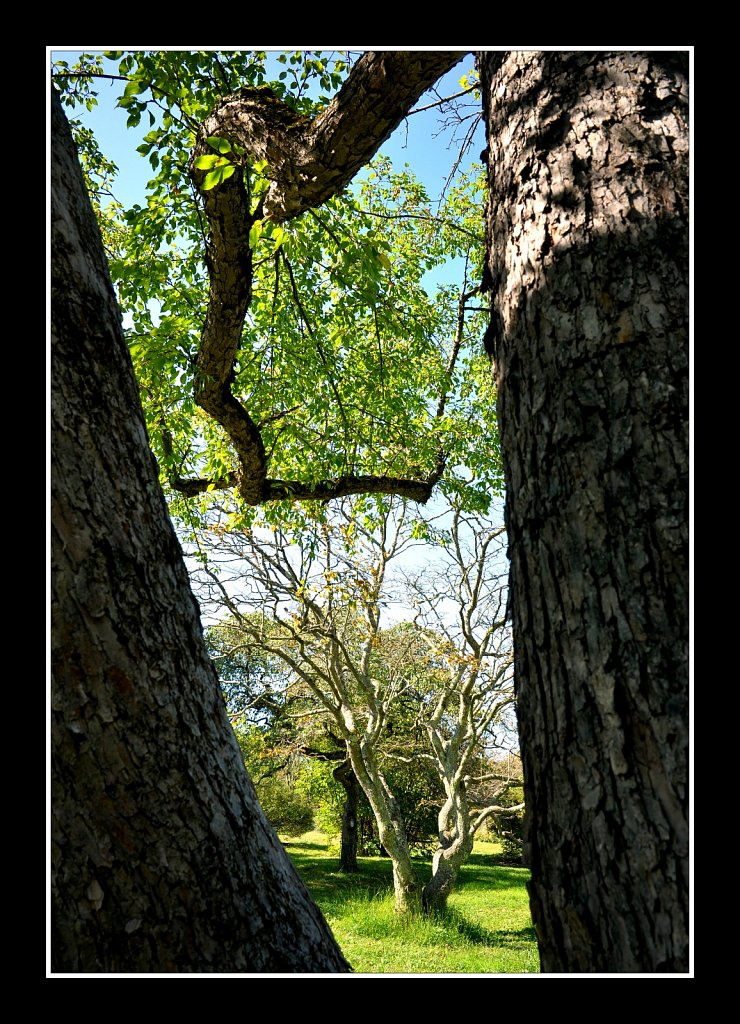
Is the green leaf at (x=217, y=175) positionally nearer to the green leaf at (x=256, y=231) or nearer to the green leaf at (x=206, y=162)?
the green leaf at (x=206, y=162)

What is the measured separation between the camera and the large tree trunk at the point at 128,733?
3.92 ft

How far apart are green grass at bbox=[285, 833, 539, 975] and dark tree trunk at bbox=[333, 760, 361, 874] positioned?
280mm

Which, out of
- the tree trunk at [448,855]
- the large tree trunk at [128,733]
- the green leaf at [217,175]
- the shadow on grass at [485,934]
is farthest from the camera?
the tree trunk at [448,855]

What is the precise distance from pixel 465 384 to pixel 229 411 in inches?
183

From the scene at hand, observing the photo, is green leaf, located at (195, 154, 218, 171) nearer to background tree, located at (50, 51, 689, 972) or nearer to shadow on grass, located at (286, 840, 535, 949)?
background tree, located at (50, 51, 689, 972)

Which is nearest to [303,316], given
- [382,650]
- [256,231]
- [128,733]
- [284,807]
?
[256,231]

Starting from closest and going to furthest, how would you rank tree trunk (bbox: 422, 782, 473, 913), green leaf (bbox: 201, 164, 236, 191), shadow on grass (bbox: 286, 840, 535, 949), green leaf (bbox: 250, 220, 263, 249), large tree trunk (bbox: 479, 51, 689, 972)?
large tree trunk (bbox: 479, 51, 689, 972) → green leaf (bbox: 201, 164, 236, 191) → green leaf (bbox: 250, 220, 263, 249) → shadow on grass (bbox: 286, 840, 535, 949) → tree trunk (bbox: 422, 782, 473, 913)

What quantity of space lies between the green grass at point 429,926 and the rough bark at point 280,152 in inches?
241

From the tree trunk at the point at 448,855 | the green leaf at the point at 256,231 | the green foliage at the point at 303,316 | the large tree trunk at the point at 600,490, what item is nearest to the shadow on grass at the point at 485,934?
the tree trunk at the point at 448,855

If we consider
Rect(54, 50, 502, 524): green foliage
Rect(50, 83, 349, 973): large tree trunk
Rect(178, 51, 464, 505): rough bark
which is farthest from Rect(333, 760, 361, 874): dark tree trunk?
Rect(50, 83, 349, 973): large tree trunk

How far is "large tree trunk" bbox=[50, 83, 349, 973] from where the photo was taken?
120 centimetres
